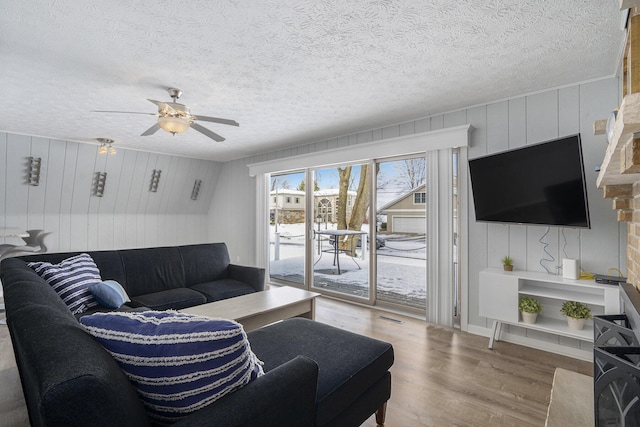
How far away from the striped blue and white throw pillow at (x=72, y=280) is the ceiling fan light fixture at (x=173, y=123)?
1359mm

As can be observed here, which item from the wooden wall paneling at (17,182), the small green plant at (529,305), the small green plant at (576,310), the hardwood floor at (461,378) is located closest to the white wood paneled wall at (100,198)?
the wooden wall paneling at (17,182)

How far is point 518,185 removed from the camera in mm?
2766

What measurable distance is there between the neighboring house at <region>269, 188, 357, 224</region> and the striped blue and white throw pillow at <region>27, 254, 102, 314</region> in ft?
9.77

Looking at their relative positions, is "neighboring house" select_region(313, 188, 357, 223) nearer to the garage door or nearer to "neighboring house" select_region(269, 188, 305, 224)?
"neighboring house" select_region(269, 188, 305, 224)

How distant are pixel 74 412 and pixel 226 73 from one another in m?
2.43

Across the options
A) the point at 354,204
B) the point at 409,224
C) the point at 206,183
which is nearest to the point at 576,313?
the point at 409,224

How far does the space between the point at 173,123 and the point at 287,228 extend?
311cm

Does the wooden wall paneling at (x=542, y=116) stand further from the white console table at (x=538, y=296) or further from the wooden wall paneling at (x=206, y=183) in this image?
the wooden wall paneling at (x=206, y=183)

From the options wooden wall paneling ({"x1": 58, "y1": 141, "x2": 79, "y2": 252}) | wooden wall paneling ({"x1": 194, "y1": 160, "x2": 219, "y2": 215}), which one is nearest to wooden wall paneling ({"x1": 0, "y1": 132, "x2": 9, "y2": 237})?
wooden wall paneling ({"x1": 58, "y1": 141, "x2": 79, "y2": 252})

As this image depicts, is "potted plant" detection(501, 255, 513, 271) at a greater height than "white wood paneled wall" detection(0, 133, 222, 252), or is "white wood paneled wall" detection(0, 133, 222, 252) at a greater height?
"white wood paneled wall" detection(0, 133, 222, 252)

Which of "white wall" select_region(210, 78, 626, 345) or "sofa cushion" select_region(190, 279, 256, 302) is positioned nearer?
"white wall" select_region(210, 78, 626, 345)

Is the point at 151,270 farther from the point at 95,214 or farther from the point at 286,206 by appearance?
the point at 95,214

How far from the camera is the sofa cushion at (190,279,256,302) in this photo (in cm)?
340

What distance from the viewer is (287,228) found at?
5.51 metres
